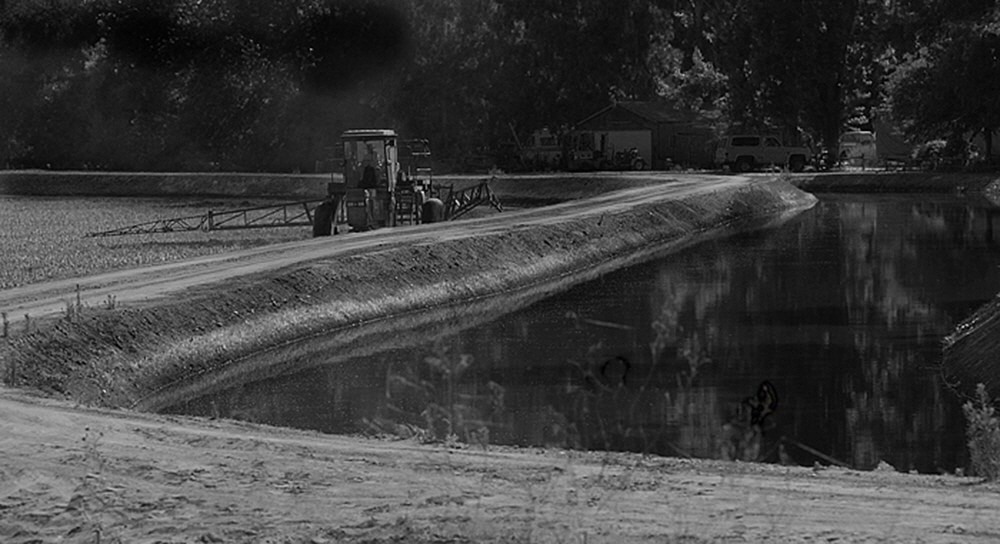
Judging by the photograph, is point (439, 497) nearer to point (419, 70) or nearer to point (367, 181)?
point (367, 181)

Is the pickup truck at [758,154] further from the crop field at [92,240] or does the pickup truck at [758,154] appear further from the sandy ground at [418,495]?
the sandy ground at [418,495]

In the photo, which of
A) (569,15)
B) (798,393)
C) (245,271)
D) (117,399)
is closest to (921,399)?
(798,393)

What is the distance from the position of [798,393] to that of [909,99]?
6512 centimetres

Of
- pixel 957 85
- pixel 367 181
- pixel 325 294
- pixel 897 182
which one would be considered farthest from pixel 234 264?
pixel 897 182

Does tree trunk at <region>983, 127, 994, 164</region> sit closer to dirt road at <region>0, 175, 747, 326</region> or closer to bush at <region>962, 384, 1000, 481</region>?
dirt road at <region>0, 175, 747, 326</region>

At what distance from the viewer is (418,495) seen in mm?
12703

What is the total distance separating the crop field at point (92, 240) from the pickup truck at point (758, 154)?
1179 inches

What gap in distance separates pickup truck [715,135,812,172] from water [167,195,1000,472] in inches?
2049

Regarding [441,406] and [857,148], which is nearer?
[441,406]

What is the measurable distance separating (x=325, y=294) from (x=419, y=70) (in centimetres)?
7217

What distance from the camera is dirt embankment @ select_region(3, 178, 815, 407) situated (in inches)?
992

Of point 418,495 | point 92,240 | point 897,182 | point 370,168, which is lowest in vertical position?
point 92,240

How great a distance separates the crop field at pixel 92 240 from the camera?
39875 mm

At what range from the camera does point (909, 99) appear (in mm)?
85188
